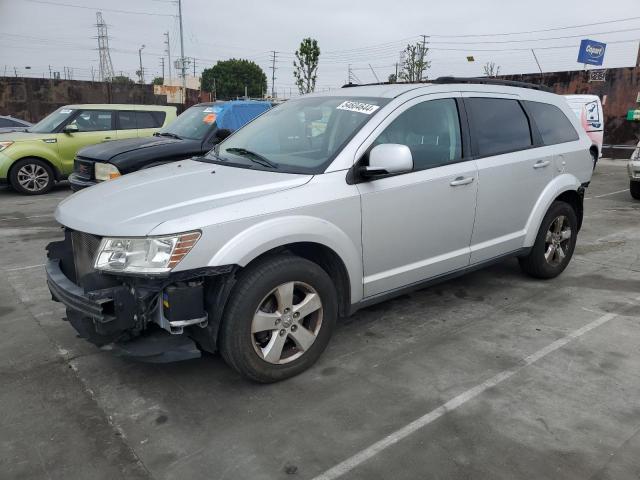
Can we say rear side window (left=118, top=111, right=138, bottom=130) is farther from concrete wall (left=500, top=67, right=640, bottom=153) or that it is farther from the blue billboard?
the blue billboard

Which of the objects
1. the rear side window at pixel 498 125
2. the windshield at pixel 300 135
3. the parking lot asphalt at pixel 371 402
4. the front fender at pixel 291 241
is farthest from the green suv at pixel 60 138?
the front fender at pixel 291 241

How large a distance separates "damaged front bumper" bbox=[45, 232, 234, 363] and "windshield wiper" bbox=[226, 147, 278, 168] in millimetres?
997

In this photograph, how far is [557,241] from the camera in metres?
5.05

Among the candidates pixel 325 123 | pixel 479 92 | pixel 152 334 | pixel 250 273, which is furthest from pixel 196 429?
pixel 479 92

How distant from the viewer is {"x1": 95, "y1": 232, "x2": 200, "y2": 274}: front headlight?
2.69 meters

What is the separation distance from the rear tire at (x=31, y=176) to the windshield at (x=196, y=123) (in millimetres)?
3647

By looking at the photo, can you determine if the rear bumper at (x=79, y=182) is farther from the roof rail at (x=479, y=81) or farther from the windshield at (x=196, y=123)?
the roof rail at (x=479, y=81)

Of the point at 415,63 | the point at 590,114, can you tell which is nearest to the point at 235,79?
the point at 415,63

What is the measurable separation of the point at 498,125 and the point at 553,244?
143 cm

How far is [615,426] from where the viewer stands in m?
2.79

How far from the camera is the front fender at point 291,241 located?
282cm

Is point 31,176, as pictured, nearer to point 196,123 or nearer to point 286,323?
point 196,123

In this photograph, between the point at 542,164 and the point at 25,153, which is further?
the point at 25,153

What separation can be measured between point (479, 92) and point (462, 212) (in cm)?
107
